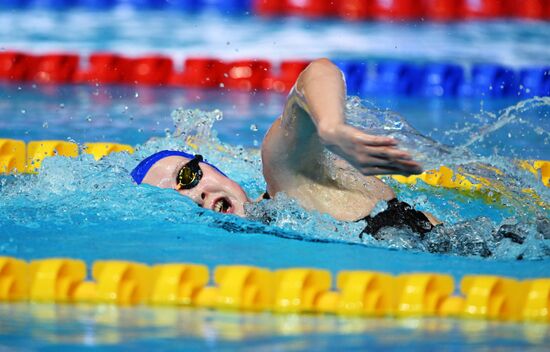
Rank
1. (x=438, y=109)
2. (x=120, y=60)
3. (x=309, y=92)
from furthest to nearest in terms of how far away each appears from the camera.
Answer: (x=120, y=60) → (x=438, y=109) → (x=309, y=92)

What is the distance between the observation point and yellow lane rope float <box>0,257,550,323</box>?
2410mm

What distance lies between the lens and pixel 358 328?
2.27m

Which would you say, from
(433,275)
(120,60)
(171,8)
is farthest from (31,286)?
(171,8)

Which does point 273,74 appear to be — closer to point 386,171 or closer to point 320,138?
point 320,138

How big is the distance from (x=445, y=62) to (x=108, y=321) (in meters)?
4.94

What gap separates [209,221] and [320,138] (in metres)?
1.02

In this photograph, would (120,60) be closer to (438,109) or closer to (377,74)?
(377,74)

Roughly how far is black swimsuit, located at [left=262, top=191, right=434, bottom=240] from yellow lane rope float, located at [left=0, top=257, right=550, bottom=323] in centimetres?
46

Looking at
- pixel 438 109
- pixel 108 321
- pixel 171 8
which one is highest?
pixel 171 8

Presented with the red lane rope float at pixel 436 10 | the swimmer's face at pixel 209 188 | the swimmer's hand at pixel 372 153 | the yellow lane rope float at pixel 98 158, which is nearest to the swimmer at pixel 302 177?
the swimmer's face at pixel 209 188

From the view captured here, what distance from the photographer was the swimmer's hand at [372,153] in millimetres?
2029

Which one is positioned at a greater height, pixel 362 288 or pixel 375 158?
pixel 375 158

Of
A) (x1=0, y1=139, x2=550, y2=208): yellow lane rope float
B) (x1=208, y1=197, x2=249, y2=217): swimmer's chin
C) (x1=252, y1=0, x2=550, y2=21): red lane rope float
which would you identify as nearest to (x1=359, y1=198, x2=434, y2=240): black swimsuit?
(x1=208, y1=197, x2=249, y2=217): swimmer's chin

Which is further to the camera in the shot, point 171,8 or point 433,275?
point 171,8
